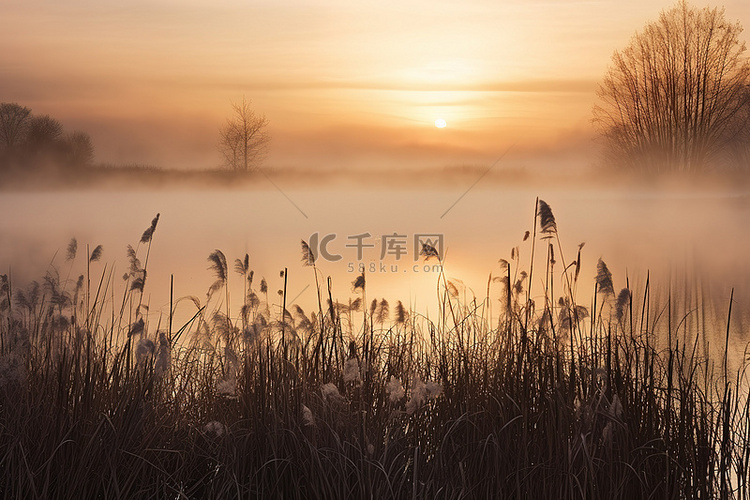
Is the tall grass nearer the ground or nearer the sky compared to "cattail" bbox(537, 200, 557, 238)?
nearer the ground

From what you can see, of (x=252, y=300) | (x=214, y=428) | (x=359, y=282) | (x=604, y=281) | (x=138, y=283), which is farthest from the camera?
(x=252, y=300)

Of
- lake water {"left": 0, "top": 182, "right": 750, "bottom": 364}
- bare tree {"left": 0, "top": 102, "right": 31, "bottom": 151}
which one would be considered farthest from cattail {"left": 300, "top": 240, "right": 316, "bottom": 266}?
bare tree {"left": 0, "top": 102, "right": 31, "bottom": 151}

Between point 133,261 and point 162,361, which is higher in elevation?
point 133,261

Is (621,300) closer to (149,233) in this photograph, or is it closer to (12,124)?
(149,233)

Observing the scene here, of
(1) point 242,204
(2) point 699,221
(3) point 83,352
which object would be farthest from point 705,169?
(1) point 242,204

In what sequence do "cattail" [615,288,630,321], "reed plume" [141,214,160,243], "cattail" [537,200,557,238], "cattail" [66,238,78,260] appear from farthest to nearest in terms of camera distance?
A: "cattail" [66,238,78,260] → "reed plume" [141,214,160,243] → "cattail" [537,200,557,238] → "cattail" [615,288,630,321]

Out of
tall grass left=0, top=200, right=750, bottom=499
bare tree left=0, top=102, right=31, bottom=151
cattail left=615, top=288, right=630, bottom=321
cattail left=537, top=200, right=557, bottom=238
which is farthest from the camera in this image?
bare tree left=0, top=102, right=31, bottom=151

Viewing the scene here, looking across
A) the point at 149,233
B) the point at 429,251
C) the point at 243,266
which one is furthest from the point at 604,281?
the point at 149,233

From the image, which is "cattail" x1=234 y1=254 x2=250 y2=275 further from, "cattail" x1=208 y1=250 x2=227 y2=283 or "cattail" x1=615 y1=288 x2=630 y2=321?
"cattail" x1=615 y1=288 x2=630 y2=321

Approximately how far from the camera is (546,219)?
12.0 feet

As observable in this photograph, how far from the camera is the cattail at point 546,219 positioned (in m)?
3.64

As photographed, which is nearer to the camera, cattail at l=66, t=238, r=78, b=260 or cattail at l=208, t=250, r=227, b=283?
cattail at l=208, t=250, r=227, b=283

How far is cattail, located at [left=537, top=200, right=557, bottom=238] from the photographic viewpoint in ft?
12.0

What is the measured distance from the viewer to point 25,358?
12.0 feet
